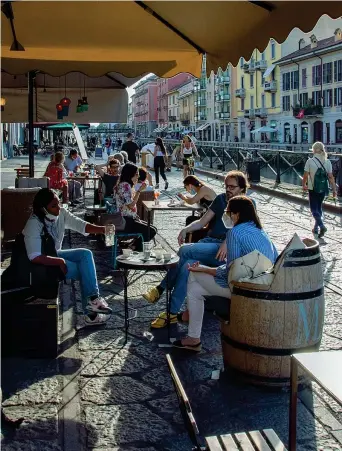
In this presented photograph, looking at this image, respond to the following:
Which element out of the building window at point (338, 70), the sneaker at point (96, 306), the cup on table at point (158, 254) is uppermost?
the building window at point (338, 70)

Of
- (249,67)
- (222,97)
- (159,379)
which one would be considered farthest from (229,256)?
(222,97)

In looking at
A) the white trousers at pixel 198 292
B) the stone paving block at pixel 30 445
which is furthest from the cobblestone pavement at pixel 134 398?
the white trousers at pixel 198 292

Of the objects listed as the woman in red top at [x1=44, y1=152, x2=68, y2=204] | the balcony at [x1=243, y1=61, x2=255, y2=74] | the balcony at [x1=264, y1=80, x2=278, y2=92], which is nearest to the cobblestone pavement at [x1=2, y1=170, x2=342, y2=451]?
the woman in red top at [x1=44, y1=152, x2=68, y2=204]

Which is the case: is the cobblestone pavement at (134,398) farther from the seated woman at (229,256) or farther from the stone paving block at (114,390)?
the seated woman at (229,256)

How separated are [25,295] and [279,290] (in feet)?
A: 6.30

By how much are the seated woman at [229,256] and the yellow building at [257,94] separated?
7034 cm

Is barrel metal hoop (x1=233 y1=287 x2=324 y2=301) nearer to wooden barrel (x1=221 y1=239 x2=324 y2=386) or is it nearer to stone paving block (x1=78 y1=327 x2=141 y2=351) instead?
wooden barrel (x1=221 y1=239 x2=324 y2=386)

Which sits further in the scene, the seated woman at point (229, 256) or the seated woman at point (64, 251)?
the seated woman at point (64, 251)

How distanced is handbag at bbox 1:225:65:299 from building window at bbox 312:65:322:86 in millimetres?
62623

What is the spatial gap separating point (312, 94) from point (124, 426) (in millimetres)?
66274

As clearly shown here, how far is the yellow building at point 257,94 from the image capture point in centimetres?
7719

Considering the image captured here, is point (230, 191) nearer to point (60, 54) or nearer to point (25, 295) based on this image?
point (25, 295)

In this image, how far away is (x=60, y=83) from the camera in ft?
36.6

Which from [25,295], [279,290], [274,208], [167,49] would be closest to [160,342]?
[25,295]
